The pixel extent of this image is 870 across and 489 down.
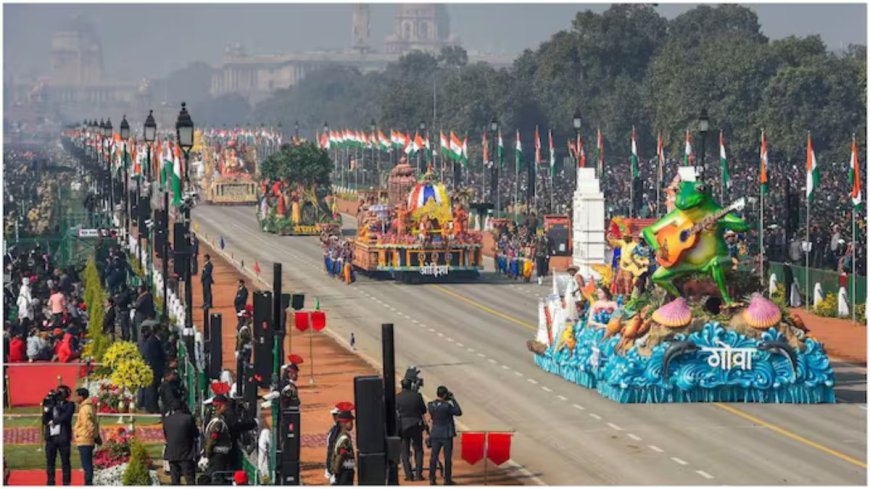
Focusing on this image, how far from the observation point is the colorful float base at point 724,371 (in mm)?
43750

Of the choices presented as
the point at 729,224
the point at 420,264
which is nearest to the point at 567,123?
the point at 420,264

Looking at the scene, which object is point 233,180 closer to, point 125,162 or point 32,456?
point 125,162

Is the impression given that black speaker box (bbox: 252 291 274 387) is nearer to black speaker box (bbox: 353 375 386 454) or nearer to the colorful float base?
the colorful float base

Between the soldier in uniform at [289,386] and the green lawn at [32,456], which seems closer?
the soldier in uniform at [289,386]

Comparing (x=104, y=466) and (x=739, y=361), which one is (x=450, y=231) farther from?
(x=104, y=466)

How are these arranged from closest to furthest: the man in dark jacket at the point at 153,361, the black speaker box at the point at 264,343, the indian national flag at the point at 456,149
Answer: the black speaker box at the point at 264,343 < the man in dark jacket at the point at 153,361 < the indian national flag at the point at 456,149

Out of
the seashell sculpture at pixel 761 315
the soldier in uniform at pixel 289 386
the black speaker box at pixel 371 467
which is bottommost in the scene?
the soldier in uniform at pixel 289 386

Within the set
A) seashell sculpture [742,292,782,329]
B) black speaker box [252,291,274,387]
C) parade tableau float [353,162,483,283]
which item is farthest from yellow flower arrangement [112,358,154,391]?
parade tableau float [353,162,483,283]

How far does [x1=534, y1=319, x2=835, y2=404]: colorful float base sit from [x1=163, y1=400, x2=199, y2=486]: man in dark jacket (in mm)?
13222

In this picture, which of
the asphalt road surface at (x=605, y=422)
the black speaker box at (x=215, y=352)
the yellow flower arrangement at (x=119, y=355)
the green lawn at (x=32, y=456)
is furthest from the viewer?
the black speaker box at (x=215, y=352)

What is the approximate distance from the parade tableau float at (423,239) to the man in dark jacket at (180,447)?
1628 inches

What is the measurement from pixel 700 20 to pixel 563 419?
14350 centimetres

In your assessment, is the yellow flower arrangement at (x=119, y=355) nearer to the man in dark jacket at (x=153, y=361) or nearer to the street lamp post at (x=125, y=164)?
the man in dark jacket at (x=153, y=361)

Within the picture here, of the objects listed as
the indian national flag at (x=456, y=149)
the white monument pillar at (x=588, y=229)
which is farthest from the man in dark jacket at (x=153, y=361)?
the indian national flag at (x=456, y=149)
